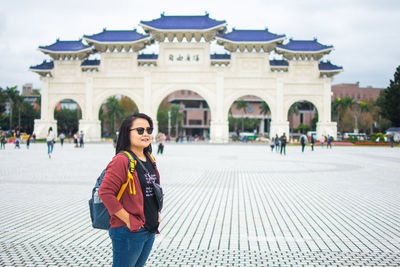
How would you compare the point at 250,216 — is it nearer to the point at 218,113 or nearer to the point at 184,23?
the point at 218,113

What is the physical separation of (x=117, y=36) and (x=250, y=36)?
54.6ft

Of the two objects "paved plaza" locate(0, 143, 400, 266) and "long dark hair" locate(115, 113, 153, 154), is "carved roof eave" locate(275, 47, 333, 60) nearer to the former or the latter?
"paved plaza" locate(0, 143, 400, 266)

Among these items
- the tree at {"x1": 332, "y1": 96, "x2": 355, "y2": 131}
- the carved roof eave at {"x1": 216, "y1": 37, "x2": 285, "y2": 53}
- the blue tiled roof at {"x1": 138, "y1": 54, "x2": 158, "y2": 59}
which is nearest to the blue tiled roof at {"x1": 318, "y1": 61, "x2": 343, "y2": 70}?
the carved roof eave at {"x1": 216, "y1": 37, "x2": 285, "y2": 53}

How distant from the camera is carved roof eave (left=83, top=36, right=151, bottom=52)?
42278mm

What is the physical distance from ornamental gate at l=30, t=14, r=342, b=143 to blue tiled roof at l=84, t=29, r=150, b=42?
0.12 metres

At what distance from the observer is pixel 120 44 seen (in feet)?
141

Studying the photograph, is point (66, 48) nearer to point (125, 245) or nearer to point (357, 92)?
point (125, 245)

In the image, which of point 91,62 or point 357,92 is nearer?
point 91,62

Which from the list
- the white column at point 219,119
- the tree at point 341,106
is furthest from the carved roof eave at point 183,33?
the tree at point 341,106

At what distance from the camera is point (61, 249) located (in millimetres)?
4488

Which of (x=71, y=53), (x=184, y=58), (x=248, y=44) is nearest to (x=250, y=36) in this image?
(x=248, y=44)

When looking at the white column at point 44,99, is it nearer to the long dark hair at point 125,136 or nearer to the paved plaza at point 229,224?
the paved plaza at point 229,224

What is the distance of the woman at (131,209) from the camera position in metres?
2.50

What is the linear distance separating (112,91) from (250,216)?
39489 millimetres
